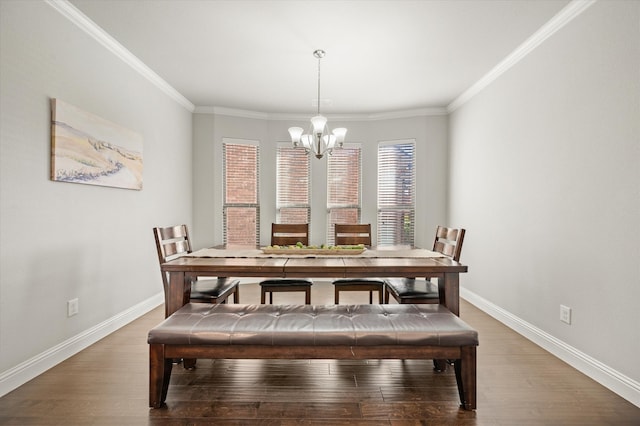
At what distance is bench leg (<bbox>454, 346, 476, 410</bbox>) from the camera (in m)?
1.87

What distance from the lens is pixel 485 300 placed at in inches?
152

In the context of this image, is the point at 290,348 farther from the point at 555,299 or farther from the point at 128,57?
the point at 128,57

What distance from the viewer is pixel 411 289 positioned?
2.71m

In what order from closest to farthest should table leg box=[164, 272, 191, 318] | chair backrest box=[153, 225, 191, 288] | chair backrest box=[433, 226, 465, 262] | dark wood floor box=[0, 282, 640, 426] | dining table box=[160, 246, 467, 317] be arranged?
dark wood floor box=[0, 282, 640, 426]
dining table box=[160, 246, 467, 317]
table leg box=[164, 272, 191, 318]
chair backrest box=[153, 225, 191, 288]
chair backrest box=[433, 226, 465, 262]

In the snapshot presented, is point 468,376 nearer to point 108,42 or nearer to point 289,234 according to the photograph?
point 289,234

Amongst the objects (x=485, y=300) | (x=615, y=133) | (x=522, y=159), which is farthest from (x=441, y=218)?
(x=615, y=133)

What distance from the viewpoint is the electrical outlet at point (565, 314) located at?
8.33 feet

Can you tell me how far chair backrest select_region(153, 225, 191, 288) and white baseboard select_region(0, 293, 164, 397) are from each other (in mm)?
916

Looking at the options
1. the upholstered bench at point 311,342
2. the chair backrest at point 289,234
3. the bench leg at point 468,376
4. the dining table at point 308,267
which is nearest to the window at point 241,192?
the chair backrest at point 289,234

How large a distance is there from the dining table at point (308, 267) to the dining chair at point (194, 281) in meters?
0.18

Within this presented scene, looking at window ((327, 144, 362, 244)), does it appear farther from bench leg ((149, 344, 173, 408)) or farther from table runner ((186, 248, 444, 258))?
bench leg ((149, 344, 173, 408))

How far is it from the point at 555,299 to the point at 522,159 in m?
1.31

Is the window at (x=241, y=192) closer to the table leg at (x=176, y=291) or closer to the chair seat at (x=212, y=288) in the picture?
the chair seat at (x=212, y=288)

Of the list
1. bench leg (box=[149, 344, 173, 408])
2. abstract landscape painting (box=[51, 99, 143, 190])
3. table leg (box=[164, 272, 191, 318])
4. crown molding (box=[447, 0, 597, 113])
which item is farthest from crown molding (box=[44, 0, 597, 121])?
bench leg (box=[149, 344, 173, 408])
